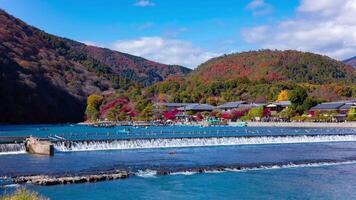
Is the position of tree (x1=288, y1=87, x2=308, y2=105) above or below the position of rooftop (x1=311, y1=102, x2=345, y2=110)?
above

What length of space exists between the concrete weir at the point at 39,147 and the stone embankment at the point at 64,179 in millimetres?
10556

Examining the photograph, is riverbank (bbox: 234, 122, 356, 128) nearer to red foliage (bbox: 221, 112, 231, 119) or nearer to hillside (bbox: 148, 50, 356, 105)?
red foliage (bbox: 221, 112, 231, 119)

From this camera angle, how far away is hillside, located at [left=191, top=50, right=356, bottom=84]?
477ft

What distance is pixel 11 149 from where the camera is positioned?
36.6 m

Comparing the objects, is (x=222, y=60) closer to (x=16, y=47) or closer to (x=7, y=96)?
(x=16, y=47)

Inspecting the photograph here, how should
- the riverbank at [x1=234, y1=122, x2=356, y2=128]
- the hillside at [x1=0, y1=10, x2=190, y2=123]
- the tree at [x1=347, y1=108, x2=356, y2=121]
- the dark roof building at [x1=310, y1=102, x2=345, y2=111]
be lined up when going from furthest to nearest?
1. the hillside at [x1=0, y1=10, x2=190, y2=123]
2. the dark roof building at [x1=310, y1=102, x2=345, y2=111]
3. the tree at [x1=347, y1=108, x2=356, y2=121]
4. the riverbank at [x1=234, y1=122, x2=356, y2=128]

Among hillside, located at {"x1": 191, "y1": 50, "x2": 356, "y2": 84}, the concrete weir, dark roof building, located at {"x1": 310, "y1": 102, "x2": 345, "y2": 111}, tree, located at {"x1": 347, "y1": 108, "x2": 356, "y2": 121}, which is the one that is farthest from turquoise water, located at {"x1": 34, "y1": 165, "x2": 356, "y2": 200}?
hillside, located at {"x1": 191, "y1": 50, "x2": 356, "y2": 84}

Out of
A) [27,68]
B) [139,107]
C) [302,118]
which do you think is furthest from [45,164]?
[27,68]

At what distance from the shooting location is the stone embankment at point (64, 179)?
22.6 meters

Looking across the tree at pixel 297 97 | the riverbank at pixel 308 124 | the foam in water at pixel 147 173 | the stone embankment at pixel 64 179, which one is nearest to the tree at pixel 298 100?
the tree at pixel 297 97

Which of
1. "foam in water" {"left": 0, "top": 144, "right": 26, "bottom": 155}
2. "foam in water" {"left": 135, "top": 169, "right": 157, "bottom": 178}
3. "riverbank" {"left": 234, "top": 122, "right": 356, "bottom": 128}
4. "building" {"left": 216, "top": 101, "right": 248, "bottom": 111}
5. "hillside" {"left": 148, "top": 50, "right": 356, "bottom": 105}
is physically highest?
"hillside" {"left": 148, "top": 50, "right": 356, "bottom": 105}

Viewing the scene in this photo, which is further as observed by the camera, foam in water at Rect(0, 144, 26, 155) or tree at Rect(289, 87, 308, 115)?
tree at Rect(289, 87, 308, 115)

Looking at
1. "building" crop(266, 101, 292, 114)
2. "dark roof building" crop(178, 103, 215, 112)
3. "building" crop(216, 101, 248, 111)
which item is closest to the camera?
"building" crop(266, 101, 292, 114)

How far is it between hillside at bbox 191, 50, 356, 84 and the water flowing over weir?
295 ft
